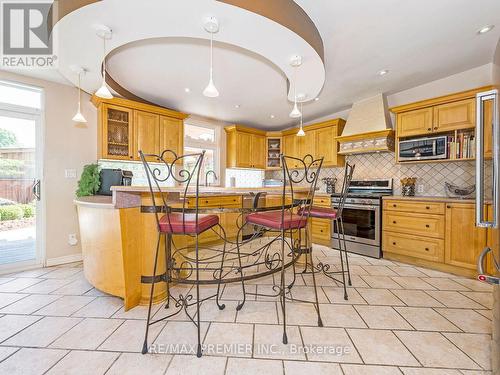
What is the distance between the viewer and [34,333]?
64.1 inches

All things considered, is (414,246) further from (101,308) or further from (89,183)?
(89,183)

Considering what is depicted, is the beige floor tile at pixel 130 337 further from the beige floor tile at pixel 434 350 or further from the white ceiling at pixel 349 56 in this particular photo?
the white ceiling at pixel 349 56

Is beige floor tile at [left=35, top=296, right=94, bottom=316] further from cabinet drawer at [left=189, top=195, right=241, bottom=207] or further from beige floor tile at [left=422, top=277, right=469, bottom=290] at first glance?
beige floor tile at [left=422, top=277, right=469, bottom=290]

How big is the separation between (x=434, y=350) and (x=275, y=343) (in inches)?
41.9

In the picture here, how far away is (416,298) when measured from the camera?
7.07ft

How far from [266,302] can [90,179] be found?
2723 mm

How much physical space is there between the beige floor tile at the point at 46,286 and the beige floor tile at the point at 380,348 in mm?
2925

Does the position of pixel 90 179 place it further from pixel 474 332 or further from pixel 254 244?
pixel 474 332

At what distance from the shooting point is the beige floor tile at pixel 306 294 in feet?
6.94

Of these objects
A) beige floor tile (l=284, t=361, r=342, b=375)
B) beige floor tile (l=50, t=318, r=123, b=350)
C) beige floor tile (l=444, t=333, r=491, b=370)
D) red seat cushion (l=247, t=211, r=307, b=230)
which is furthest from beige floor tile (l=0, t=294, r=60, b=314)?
beige floor tile (l=444, t=333, r=491, b=370)

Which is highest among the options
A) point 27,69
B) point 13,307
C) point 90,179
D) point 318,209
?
point 27,69

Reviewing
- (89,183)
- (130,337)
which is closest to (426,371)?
(130,337)

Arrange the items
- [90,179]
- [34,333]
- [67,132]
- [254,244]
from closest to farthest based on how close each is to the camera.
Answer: [34,333], [90,179], [67,132], [254,244]

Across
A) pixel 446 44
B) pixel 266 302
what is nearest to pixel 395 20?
pixel 446 44
